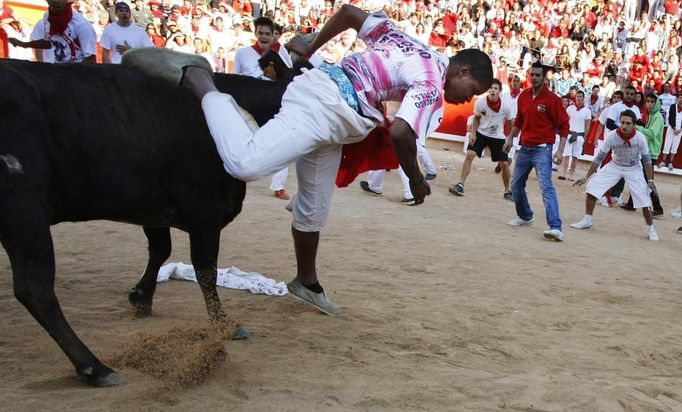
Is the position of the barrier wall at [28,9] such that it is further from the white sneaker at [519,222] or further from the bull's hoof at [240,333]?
the bull's hoof at [240,333]

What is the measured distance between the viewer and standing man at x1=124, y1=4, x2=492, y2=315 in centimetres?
361

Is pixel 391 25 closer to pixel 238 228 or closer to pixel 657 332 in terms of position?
pixel 657 332

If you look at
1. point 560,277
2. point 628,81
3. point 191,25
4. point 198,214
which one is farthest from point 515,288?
point 628,81

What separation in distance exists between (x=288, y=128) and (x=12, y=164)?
4.11 ft

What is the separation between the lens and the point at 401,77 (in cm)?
401

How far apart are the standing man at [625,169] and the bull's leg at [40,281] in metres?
8.17

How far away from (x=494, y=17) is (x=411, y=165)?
69.8 feet

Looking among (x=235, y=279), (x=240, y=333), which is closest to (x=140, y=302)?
(x=240, y=333)

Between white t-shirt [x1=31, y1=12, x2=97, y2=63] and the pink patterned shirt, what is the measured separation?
4745 mm

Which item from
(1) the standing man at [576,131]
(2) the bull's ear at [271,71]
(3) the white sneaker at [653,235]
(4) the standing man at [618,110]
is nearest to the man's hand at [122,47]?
(2) the bull's ear at [271,71]

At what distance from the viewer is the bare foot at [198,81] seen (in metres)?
3.74

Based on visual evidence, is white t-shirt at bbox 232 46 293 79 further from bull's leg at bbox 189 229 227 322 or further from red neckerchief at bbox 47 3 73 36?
bull's leg at bbox 189 229 227 322

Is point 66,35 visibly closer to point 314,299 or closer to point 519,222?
point 314,299

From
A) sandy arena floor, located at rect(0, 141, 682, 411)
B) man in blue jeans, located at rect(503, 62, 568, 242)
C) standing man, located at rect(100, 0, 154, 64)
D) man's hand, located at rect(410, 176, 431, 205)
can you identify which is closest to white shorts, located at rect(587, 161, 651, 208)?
man in blue jeans, located at rect(503, 62, 568, 242)
